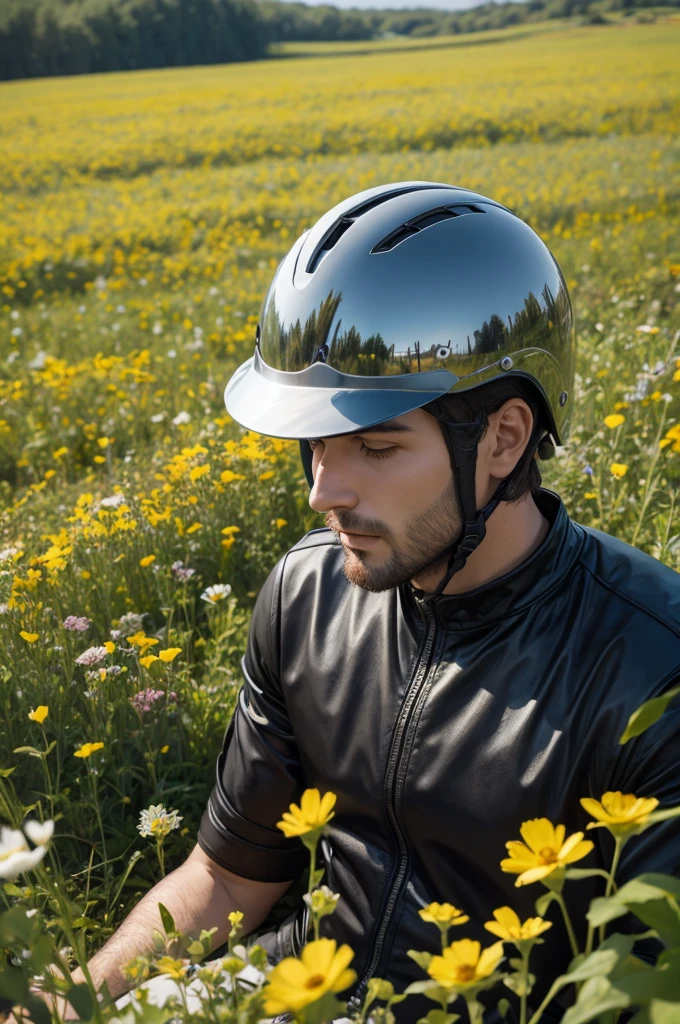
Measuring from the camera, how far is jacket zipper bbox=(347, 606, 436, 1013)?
79.0 inches

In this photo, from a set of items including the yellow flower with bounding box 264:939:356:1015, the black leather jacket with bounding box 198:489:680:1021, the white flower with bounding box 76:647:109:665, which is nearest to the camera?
the yellow flower with bounding box 264:939:356:1015

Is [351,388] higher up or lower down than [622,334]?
higher up

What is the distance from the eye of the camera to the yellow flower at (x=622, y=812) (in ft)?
3.40

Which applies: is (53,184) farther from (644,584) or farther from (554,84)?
(644,584)

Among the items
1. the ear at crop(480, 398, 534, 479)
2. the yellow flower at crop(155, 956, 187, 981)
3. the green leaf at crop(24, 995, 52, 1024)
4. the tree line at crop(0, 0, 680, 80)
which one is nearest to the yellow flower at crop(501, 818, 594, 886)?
the yellow flower at crop(155, 956, 187, 981)

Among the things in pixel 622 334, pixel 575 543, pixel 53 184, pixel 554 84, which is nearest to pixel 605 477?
pixel 622 334

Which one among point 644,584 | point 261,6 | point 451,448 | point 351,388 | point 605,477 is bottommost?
point 605,477

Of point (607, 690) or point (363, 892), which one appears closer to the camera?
point (607, 690)

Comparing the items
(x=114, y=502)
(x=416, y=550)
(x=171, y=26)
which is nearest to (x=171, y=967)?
(x=416, y=550)

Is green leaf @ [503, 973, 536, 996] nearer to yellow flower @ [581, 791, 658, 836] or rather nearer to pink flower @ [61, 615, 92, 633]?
yellow flower @ [581, 791, 658, 836]

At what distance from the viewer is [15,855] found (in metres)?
0.99

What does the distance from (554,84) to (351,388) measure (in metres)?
33.3

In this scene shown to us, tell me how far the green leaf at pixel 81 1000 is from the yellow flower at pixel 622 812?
559 mm

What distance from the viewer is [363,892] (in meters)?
2.10
